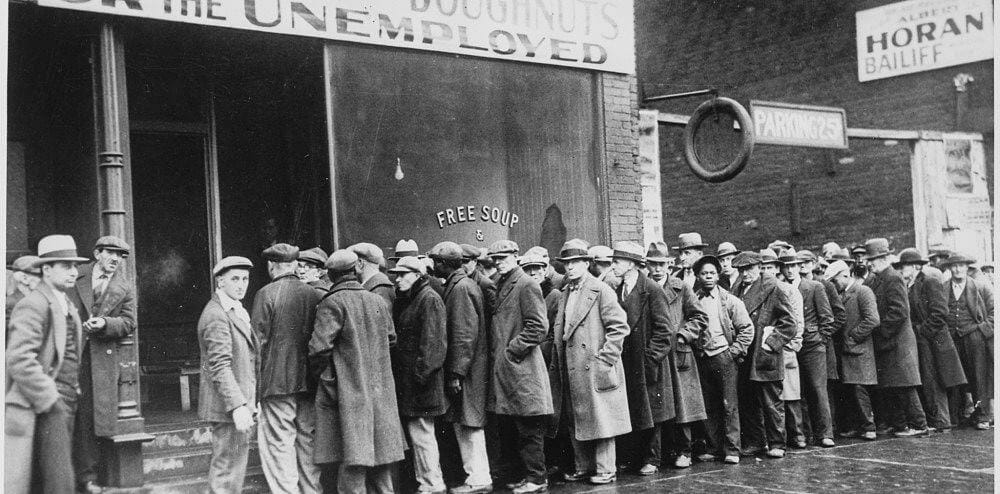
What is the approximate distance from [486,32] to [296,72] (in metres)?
1.91

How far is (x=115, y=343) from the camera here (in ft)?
23.1

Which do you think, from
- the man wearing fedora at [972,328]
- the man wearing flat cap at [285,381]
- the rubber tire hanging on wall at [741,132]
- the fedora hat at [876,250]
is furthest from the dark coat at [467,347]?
the man wearing fedora at [972,328]

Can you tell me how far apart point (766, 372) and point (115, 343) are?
5.41 meters

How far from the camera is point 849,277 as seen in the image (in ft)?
34.4

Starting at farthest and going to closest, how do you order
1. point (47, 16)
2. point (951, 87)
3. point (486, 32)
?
1. point (951, 87)
2. point (486, 32)
3. point (47, 16)

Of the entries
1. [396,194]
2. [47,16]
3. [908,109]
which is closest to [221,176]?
[396,194]

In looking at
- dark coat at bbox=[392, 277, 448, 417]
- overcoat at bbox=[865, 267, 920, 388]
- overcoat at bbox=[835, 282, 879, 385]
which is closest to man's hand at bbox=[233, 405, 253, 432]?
dark coat at bbox=[392, 277, 448, 417]

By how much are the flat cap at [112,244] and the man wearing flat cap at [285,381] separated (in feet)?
3.29

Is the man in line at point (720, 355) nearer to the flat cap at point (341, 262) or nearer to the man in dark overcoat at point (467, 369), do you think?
the man in dark overcoat at point (467, 369)

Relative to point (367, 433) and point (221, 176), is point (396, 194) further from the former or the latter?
point (367, 433)

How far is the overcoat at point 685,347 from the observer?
334 inches

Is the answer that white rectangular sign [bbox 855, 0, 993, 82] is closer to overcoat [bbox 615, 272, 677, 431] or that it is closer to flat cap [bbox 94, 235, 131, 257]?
overcoat [bbox 615, 272, 677, 431]

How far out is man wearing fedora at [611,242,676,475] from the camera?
8273mm

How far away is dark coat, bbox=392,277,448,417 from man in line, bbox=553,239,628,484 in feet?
3.63
